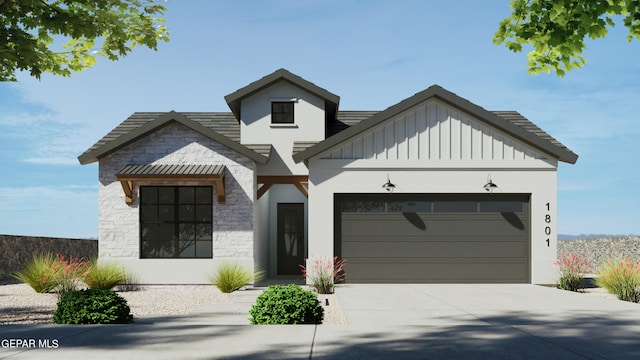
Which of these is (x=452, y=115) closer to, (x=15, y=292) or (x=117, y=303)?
(x=117, y=303)

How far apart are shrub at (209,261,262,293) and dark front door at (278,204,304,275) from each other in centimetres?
398

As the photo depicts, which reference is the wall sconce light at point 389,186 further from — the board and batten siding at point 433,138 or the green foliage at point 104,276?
the green foliage at point 104,276

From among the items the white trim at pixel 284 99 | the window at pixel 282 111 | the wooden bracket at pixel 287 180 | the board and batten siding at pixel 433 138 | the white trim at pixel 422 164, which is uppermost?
the white trim at pixel 284 99

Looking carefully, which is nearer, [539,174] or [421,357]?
[421,357]

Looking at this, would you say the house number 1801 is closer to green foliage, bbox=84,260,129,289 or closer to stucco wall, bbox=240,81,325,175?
stucco wall, bbox=240,81,325,175

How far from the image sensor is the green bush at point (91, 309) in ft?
31.1

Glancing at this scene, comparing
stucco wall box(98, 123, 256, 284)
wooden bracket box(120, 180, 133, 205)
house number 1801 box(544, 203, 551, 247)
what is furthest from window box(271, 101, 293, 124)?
house number 1801 box(544, 203, 551, 247)

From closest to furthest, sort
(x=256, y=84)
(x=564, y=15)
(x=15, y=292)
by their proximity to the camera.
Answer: (x=564, y=15)
(x=15, y=292)
(x=256, y=84)

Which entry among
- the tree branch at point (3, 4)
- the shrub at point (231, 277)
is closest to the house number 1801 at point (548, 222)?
the shrub at point (231, 277)

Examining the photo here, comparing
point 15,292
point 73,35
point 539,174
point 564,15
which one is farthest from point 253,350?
point 539,174

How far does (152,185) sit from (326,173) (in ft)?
16.7

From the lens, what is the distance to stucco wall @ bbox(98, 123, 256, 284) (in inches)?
672

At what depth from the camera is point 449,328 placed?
346 inches

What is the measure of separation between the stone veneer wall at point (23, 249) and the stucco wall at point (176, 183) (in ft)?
18.3
